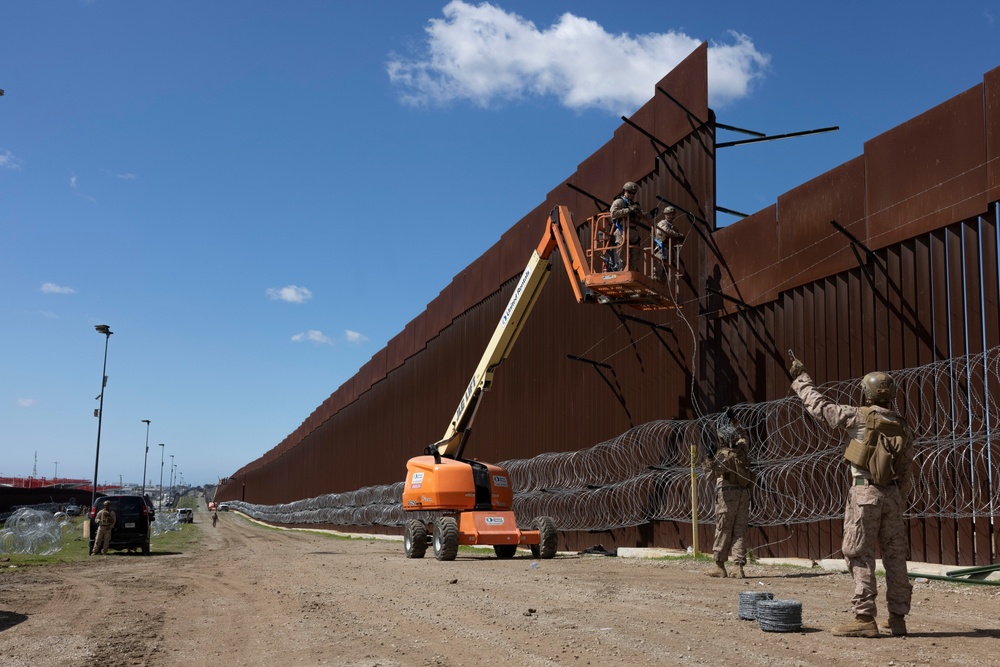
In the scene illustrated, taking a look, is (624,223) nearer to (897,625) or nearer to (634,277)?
(634,277)

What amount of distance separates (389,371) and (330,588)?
34157mm

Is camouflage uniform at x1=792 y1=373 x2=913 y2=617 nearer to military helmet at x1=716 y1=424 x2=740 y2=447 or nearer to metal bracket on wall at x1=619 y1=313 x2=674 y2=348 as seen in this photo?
military helmet at x1=716 y1=424 x2=740 y2=447

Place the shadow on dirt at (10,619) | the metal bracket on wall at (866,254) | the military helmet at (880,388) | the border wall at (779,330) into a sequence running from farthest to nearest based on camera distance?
the metal bracket on wall at (866,254), the border wall at (779,330), the shadow on dirt at (10,619), the military helmet at (880,388)

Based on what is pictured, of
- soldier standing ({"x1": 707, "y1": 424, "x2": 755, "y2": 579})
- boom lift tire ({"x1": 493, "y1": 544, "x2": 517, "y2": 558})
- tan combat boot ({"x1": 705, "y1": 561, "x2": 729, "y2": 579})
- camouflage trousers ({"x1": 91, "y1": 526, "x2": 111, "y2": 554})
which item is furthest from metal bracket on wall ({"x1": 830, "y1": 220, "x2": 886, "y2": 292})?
camouflage trousers ({"x1": 91, "y1": 526, "x2": 111, "y2": 554})

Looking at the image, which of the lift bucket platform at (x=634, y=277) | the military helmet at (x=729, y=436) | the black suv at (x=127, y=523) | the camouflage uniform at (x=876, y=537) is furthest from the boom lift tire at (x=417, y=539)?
the camouflage uniform at (x=876, y=537)

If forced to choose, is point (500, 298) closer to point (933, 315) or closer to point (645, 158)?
point (645, 158)

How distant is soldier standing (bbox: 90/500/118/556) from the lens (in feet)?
78.8

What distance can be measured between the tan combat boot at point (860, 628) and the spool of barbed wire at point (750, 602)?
90cm

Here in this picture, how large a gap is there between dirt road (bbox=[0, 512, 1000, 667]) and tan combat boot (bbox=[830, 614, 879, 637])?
0.09 metres

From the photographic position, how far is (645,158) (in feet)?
66.2

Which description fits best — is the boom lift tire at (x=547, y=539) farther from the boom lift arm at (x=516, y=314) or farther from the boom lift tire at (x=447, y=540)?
the boom lift arm at (x=516, y=314)

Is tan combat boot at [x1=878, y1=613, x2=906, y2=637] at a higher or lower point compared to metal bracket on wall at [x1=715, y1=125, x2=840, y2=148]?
lower

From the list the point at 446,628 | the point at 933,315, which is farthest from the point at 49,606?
the point at 933,315

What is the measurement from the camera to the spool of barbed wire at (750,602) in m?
7.80
